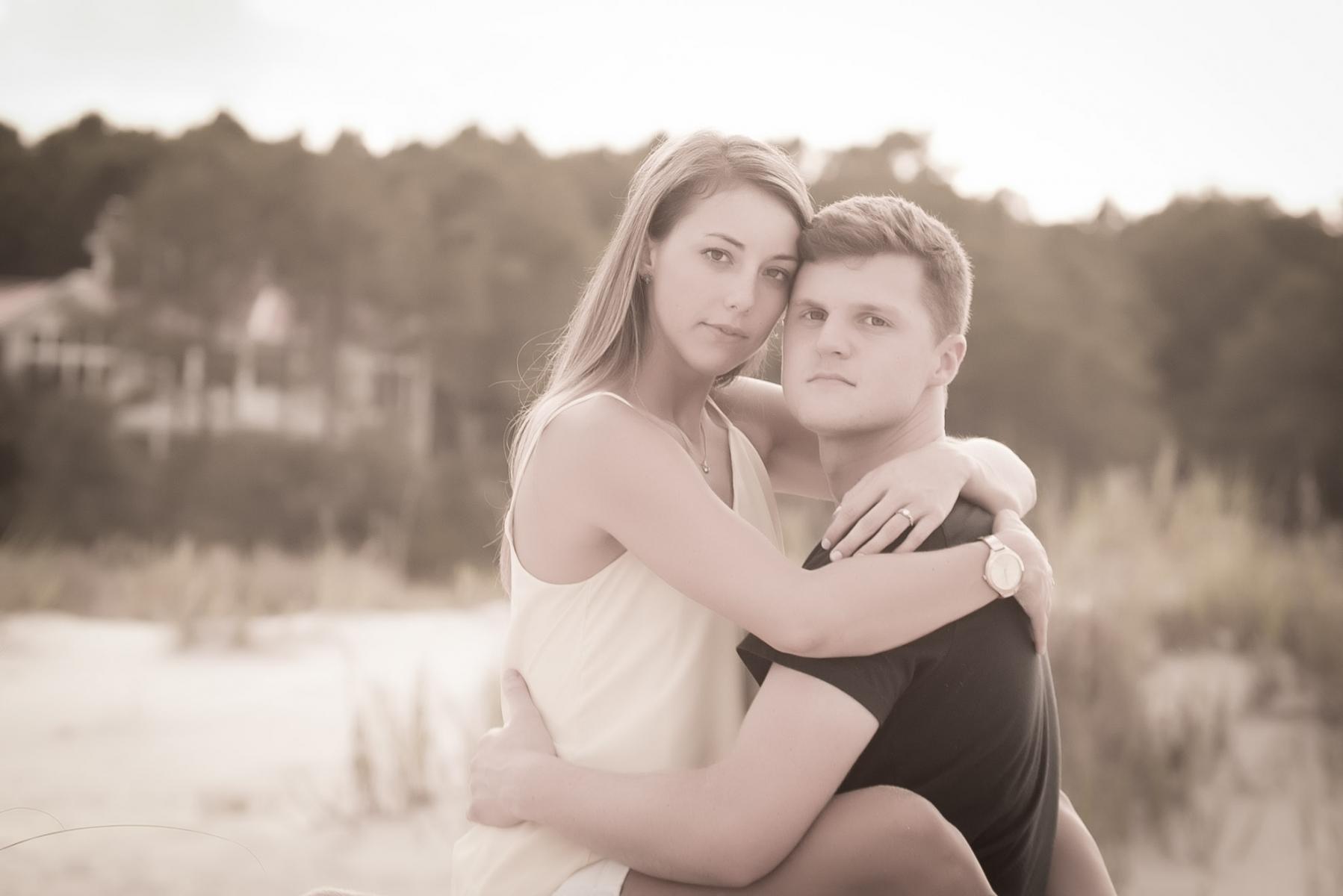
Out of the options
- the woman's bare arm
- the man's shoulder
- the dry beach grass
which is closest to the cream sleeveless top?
the woman's bare arm

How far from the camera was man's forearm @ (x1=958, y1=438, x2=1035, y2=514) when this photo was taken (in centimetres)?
223

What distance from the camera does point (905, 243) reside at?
2229 mm

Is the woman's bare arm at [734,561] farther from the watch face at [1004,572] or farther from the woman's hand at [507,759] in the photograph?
the woman's hand at [507,759]

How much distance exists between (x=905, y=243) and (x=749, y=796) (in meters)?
1.08

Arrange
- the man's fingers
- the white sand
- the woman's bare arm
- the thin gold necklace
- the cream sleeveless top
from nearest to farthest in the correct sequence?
1. the woman's bare arm
2. the man's fingers
3. the cream sleeveless top
4. the thin gold necklace
5. the white sand

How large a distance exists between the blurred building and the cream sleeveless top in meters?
17.8

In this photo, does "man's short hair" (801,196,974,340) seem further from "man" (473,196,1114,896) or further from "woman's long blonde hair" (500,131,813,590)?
"woman's long blonde hair" (500,131,813,590)

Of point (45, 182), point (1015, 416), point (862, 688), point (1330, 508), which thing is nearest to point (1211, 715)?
point (862, 688)

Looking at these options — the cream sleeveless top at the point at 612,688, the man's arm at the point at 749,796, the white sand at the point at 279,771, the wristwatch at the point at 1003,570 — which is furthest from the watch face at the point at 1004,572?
the white sand at the point at 279,771

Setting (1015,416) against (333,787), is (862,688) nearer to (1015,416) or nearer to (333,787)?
(333,787)

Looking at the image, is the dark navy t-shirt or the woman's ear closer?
the dark navy t-shirt

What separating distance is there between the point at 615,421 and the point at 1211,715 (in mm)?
5072

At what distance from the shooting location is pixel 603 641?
7.32 feet

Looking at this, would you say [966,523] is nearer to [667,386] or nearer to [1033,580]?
[1033,580]
